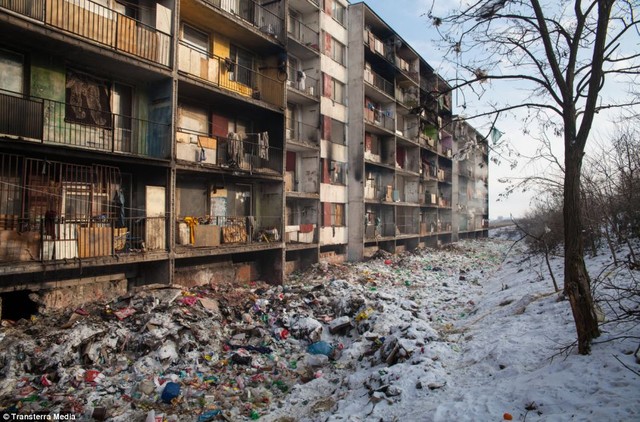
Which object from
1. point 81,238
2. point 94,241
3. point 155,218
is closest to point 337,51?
point 155,218

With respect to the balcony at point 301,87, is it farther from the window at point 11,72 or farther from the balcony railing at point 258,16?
the window at point 11,72

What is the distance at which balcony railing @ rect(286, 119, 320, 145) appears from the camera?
18875mm

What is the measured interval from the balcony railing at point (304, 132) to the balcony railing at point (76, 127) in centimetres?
859

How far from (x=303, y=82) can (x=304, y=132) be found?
252cm

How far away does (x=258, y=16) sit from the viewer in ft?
50.6

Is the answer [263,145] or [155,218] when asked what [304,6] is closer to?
[263,145]

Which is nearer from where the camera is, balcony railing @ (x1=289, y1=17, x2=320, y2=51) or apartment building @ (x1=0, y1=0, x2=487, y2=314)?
apartment building @ (x1=0, y1=0, x2=487, y2=314)

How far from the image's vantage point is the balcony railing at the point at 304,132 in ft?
61.9

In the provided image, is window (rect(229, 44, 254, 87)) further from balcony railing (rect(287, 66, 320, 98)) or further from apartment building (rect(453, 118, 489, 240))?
apartment building (rect(453, 118, 489, 240))

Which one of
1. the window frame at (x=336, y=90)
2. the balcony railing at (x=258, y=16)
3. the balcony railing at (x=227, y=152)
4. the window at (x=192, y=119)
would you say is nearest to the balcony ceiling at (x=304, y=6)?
the balcony railing at (x=258, y=16)

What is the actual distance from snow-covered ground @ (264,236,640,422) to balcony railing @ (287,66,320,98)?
12301 mm

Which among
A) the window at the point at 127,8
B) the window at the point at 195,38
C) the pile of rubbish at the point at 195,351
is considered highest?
the window at the point at 195,38

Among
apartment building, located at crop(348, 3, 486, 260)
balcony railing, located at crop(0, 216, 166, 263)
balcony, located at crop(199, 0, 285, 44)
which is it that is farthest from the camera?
apartment building, located at crop(348, 3, 486, 260)

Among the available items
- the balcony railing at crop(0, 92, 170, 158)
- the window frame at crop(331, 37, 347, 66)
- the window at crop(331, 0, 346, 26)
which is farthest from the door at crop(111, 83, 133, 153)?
the window at crop(331, 0, 346, 26)
